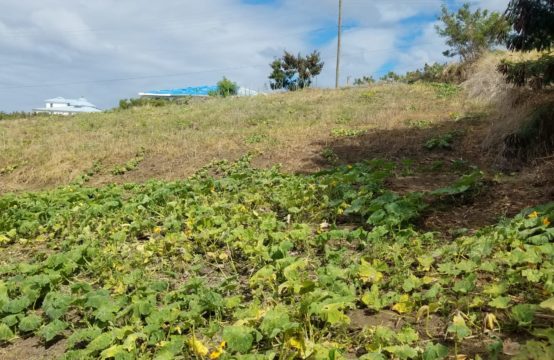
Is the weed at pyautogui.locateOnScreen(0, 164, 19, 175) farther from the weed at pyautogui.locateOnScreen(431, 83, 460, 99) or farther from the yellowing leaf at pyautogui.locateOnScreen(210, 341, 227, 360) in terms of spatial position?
the weed at pyautogui.locateOnScreen(431, 83, 460, 99)

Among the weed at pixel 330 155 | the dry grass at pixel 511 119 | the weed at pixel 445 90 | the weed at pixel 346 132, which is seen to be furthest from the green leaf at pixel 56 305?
the weed at pixel 445 90

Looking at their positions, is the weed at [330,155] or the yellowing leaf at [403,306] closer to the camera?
the yellowing leaf at [403,306]

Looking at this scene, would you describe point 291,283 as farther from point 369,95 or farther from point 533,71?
point 369,95

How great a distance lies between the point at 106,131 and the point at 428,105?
894 centimetres

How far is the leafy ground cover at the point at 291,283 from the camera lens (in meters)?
2.30

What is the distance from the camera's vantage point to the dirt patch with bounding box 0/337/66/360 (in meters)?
2.75

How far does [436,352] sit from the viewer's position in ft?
6.78

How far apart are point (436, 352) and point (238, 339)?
0.92m

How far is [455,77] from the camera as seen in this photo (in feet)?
56.0

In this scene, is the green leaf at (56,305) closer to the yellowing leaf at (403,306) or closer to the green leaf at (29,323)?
the green leaf at (29,323)

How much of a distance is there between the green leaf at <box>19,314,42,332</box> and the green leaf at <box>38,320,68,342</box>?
11 cm

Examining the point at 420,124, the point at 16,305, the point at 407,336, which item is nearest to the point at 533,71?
the point at 420,124

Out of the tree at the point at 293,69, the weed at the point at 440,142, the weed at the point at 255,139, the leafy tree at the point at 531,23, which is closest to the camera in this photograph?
the leafy tree at the point at 531,23

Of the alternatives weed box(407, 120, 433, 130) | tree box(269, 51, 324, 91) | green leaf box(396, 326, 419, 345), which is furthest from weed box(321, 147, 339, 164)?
tree box(269, 51, 324, 91)
